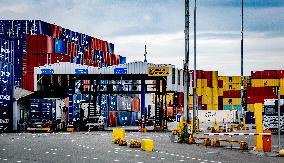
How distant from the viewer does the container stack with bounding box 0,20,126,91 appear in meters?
72.4

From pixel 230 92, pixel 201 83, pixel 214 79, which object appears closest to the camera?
pixel 201 83

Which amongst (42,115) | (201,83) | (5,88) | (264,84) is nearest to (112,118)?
(42,115)

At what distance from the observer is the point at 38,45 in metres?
74.0

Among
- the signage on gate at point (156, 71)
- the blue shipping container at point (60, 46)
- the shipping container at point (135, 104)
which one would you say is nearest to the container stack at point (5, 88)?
the signage on gate at point (156, 71)

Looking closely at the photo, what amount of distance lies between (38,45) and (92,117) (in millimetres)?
19062

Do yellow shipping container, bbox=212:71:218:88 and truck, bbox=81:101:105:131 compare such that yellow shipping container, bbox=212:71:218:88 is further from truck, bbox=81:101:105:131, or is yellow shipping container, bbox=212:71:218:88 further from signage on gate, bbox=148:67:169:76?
signage on gate, bbox=148:67:169:76

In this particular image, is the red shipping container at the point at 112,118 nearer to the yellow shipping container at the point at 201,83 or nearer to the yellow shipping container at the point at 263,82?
the yellow shipping container at the point at 263,82

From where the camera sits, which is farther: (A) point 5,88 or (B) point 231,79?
(B) point 231,79

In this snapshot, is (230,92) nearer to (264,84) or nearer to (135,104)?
(264,84)

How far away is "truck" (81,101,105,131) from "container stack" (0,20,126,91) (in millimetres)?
9983

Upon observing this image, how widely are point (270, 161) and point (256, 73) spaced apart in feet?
262

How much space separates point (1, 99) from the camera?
51688mm

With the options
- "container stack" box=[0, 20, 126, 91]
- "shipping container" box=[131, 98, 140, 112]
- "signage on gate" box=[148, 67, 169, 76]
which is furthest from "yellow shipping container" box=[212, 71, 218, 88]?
"signage on gate" box=[148, 67, 169, 76]

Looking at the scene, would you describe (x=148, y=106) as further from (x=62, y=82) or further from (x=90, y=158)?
(x=90, y=158)
